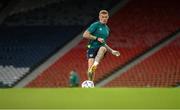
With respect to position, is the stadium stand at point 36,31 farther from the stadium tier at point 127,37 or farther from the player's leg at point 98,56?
the player's leg at point 98,56

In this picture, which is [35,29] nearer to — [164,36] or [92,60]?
[164,36]

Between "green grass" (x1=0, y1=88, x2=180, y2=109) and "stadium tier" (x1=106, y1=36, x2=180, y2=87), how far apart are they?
11227mm

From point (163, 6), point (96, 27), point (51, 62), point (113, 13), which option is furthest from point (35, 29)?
point (96, 27)

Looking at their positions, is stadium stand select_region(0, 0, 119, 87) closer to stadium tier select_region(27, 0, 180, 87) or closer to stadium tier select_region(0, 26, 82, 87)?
stadium tier select_region(0, 26, 82, 87)

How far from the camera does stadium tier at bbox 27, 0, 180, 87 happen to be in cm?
1745

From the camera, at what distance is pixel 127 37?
18.1 metres

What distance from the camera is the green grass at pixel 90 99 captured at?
160 inches

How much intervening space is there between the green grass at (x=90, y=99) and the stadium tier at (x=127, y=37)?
12.0 m

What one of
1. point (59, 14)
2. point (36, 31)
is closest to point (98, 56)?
point (36, 31)

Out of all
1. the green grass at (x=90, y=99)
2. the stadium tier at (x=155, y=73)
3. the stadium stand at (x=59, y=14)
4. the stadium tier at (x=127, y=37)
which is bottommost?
the green grass at (x=90, y=99)

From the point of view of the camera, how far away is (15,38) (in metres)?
19.0

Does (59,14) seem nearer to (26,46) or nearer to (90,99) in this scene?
(26,46)

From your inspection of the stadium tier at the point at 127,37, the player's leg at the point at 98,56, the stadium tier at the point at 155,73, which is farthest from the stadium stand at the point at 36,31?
the player's leg at the point at 98,56

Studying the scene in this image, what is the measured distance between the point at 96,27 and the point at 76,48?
994cm
